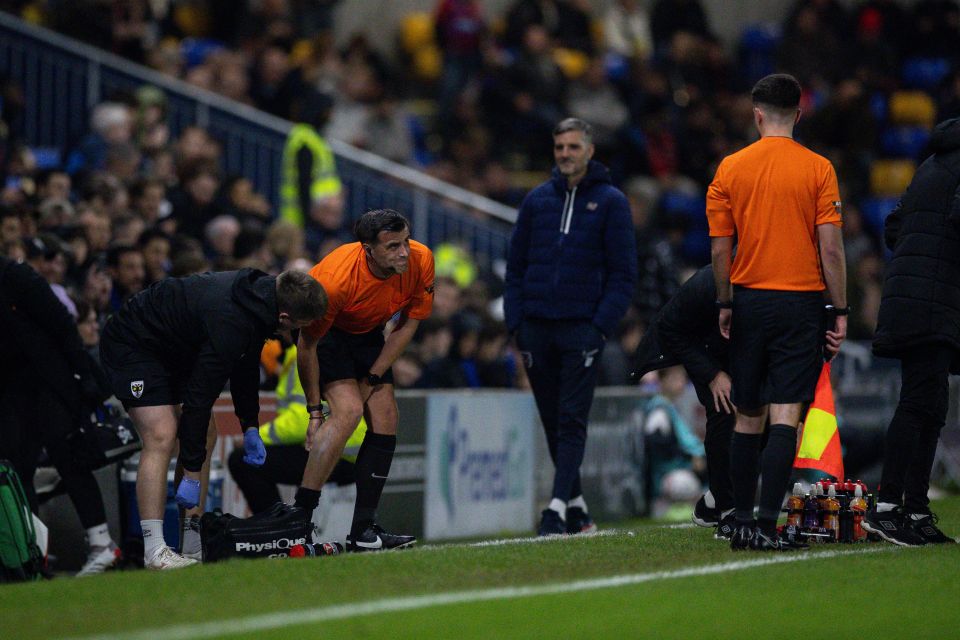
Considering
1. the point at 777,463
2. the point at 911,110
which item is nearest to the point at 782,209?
the point at 777,463

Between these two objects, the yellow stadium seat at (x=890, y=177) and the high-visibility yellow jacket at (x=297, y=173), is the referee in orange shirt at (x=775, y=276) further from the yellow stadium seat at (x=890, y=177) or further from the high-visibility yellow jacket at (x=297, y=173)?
the yellow stadium seat at (x=890, y=177)

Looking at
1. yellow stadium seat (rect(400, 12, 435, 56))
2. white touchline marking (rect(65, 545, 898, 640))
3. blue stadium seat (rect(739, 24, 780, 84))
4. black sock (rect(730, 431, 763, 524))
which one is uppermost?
blue stadium seat (rect(739, 24, 780, 84))

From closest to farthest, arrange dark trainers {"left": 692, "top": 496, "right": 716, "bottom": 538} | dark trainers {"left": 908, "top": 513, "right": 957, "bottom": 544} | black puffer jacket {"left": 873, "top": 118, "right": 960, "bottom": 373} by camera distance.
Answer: black puffer jacket {"left": 873, "top": 118, "right": 960, "bottom": 373} → dark trainers {"left": 908, "top": 513, "right": 957, "bottom": 544} → dark trainers {"left": 692, "top": 496, "right": 716, "bottom": 538}

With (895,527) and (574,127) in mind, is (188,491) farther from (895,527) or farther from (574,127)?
(895,527)

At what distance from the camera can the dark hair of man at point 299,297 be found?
25.8 ft

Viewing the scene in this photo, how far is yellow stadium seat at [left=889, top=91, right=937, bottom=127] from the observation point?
22.4 meters

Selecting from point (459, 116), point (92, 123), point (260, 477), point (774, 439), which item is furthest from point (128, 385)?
point (459, 116)

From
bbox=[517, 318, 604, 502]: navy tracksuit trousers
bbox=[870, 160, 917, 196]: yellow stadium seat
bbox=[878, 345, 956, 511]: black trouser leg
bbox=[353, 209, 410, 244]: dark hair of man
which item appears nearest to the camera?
bbox=[878, 345, 956, 511]: black trouser leg

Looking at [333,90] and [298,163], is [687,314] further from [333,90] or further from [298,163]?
[333,90]

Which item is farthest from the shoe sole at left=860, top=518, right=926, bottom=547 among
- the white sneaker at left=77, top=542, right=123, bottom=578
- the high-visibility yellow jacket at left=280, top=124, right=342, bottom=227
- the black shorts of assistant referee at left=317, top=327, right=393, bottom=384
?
the high-visibility yellow jacket at left=280, top=124, right=342, bottom=227

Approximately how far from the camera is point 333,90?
59.5ft

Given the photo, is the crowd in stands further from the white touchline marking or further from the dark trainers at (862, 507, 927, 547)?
the dark trainers at (862, 507, 927, 547)

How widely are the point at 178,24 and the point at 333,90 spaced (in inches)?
80.9

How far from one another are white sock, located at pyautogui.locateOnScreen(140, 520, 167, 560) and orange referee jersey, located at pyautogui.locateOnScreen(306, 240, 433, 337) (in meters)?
1.26
